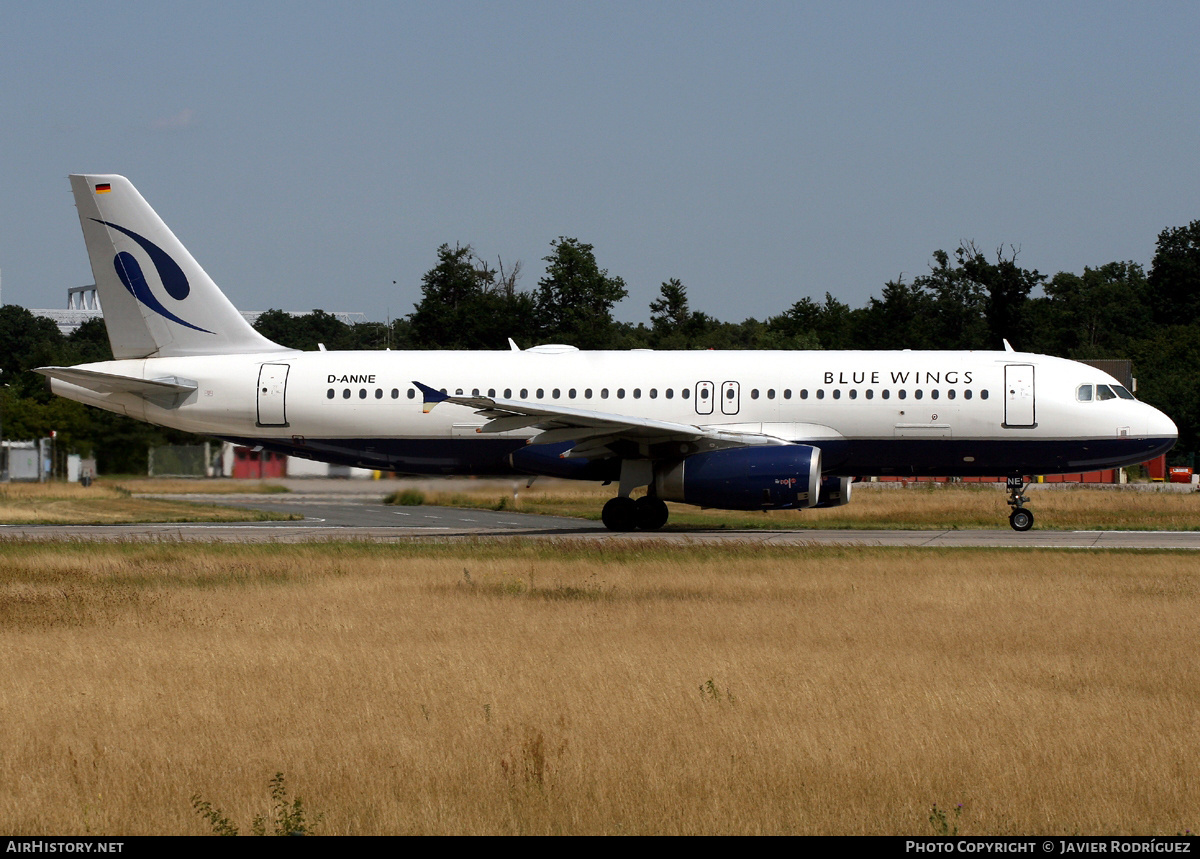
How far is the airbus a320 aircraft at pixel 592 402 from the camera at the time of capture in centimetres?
2594

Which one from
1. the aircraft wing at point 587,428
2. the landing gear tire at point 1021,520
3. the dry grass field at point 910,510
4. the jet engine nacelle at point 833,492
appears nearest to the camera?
the aircraft wing at point 587,428

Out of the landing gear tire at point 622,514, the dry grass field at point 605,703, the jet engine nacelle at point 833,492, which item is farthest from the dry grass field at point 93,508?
the dry grass field at point 605,703

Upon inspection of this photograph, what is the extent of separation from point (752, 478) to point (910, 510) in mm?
12205

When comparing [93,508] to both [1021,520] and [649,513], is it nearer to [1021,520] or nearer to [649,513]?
[649,513]

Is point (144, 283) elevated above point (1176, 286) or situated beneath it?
situated beneath

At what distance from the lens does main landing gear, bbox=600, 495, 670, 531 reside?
2650cm

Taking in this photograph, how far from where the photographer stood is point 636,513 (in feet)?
87.3

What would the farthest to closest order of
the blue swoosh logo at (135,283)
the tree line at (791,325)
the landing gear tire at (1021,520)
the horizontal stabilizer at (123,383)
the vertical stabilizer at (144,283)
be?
the tree line at (791,325)
the blue swoosh logo at (135,283)
the vertical stabilizer at (144,283)
the landing gear tire at (1021,520)
the horizontal stabilizer at (123,383)

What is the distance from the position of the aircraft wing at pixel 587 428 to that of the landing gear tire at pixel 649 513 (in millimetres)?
1443

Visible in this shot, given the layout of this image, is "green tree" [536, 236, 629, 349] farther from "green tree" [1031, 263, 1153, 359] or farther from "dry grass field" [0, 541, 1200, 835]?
"dry grass field" [0, 541, 1200, 835]

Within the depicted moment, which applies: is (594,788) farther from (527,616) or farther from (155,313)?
(155,313)

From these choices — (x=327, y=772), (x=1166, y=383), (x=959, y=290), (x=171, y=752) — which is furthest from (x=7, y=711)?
(x=959, y=290)

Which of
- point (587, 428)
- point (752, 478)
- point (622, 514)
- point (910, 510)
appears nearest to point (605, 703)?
point (752, 478)

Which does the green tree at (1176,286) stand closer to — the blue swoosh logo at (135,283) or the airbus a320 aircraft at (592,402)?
the airbus a320 aircraft at (592,402)
